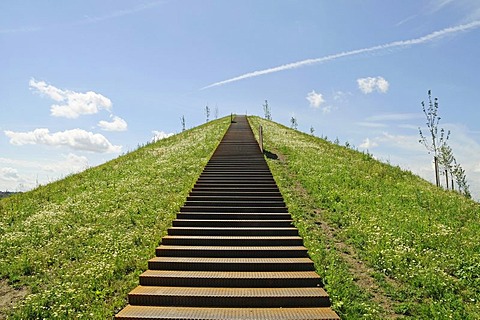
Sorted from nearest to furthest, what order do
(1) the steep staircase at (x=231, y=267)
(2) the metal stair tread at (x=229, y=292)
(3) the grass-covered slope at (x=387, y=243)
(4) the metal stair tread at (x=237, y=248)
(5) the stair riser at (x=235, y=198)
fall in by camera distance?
(1) the steep staircase at (x=231, y=267)
(2) the metal stair tread at (x=229, y=292)
(3) the grass-covered slope at (x=387, y=243)
(4) the metal stair tread at (x=237, y=248)
(5) the stair riser at (x=235, y=198)

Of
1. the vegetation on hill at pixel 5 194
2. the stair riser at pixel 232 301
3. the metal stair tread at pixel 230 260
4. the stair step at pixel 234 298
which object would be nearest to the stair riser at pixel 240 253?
the metal stair tread at pixel 230 260

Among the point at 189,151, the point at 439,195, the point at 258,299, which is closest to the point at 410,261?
the point at 258,299

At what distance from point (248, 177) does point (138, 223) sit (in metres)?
6.22

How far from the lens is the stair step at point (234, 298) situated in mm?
6562

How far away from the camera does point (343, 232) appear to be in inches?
394

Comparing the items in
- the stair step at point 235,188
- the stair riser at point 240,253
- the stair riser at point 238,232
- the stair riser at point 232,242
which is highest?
the stair step at point 235,188

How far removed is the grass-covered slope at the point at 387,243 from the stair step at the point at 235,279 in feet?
Answer: 1.81

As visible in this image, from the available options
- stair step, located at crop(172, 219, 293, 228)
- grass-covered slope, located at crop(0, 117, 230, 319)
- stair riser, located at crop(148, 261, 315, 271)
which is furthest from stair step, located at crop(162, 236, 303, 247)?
stair riser, located at crop(148, 261, 315, 271)

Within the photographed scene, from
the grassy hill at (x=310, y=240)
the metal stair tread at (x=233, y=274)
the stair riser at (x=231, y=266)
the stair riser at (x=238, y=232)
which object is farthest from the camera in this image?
the stair riser at (x=238, y=232)

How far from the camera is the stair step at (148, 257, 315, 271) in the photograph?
7.87 m

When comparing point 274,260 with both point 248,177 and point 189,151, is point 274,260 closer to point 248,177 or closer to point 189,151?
point 248,177

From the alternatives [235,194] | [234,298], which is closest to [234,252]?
[234,298]

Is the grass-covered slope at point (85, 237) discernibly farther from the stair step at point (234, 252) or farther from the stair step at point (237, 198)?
the stair step at point (237, 198)

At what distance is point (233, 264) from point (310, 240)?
2.50 meters
